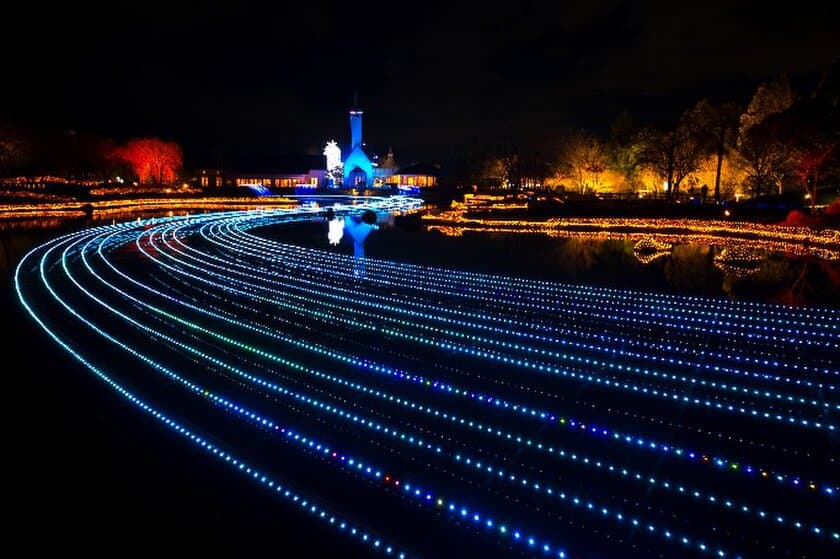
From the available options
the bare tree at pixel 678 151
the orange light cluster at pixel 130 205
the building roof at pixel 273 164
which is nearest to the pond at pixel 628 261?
the orange light cluster at pixel 130 205

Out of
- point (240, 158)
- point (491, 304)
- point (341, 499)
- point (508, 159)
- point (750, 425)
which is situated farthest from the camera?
point (240, 158)

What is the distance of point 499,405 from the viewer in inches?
189

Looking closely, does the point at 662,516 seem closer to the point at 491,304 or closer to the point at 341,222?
the point at 491,304

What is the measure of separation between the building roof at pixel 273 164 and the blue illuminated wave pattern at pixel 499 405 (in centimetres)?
5978

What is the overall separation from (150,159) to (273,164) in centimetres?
1860

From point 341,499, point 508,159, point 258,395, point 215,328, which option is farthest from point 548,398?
point 508,159

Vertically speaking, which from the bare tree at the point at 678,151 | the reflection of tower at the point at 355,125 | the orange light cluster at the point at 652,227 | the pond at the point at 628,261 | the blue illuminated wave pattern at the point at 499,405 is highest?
the reflection of tower at the point at 355,125

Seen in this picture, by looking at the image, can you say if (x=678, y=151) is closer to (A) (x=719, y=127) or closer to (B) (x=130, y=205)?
(A) (x=719, y=127)

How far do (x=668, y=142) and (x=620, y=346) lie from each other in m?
Result: 33.3

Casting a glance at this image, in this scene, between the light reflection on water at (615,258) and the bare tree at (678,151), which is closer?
the light reflection on water at (615,258)

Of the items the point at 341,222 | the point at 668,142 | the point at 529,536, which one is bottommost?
the point at 529,536

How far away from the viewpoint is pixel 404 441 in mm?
4188

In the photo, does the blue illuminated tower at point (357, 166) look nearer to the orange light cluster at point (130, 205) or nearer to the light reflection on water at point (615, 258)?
the orange light cluster at point (130, 205)

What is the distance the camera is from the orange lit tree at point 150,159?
165ft
